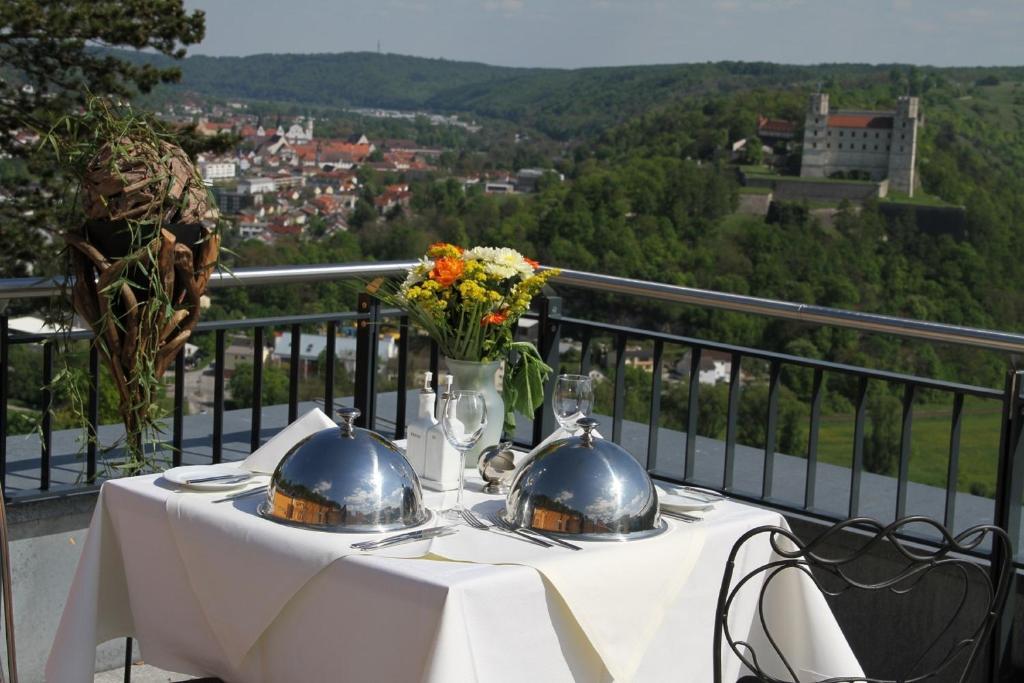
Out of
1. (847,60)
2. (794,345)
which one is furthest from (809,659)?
(847,60)

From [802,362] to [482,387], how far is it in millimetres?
1339

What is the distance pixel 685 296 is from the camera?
159 inches

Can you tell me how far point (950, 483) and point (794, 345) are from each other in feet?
77.6

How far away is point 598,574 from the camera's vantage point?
2.01 metres

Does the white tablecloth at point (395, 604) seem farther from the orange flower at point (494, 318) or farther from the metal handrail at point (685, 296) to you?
the metal handrail at point (685, 296)

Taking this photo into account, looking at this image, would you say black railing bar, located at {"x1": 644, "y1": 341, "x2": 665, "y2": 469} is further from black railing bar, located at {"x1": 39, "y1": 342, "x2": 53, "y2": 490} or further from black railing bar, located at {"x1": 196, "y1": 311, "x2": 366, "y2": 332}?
black railing bar, located at {"x1": 39, "y1": 342, "x2": 53, "y2": 490}

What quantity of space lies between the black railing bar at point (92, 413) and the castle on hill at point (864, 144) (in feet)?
105

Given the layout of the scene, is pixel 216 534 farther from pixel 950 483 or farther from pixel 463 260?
pixel 950 483

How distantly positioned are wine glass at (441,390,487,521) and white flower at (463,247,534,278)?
16.2 inches

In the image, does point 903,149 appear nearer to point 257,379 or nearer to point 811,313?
point 811,313

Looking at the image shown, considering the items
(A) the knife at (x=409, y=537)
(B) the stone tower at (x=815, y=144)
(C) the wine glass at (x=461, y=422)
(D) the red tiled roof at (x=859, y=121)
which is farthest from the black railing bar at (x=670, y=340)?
(D) the red tiled roof at (x=859, y=121)

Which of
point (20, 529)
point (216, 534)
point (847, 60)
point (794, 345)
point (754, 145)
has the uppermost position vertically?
point (847, 60)

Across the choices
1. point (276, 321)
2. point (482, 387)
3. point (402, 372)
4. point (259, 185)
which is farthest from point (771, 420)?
point (259, 185)

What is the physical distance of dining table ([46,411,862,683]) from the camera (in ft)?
6.14
